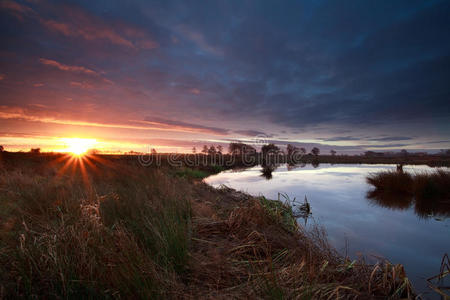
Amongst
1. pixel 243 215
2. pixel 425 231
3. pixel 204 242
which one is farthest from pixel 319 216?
pixel 204 242

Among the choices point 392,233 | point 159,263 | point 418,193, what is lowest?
point 392,233

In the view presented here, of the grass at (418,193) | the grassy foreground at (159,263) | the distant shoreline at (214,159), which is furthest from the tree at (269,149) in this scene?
the grassy foreground at (159,263)

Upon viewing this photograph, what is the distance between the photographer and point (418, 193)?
36.7 ft

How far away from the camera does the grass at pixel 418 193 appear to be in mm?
9420

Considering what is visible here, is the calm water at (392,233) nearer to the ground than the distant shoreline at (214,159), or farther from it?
nearer to the ground

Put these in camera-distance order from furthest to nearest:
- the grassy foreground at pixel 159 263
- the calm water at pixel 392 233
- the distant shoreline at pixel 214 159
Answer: the distant shoreline at pixel 214 159
the calm water at pixel 392 233
the grassy foreground at pixel 159 263

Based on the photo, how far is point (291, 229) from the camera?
5824 millimetres

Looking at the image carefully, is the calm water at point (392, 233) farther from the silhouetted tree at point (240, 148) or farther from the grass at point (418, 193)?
the silhouetted tree at point (240, 148)

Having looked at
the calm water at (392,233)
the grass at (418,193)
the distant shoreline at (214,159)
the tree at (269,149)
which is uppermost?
the tree at (269,149)

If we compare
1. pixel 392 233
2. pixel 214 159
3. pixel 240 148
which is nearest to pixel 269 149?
pixel 240 148

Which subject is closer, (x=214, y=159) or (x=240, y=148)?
(x=214, y=159)

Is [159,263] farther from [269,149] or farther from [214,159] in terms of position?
[269,149]

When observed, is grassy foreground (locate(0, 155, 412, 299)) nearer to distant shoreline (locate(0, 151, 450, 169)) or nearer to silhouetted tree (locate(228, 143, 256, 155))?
distant shoreline (locate(0, 151, 450, 169))

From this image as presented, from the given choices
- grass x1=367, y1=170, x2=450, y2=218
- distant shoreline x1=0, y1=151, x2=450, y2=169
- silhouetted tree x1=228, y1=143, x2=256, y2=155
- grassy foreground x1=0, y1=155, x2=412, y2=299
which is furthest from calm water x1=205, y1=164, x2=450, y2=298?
silhouetted tree x1=228, y1=143, x2=256, y2=155
